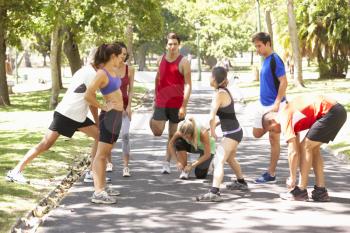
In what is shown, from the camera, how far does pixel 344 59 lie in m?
36.7

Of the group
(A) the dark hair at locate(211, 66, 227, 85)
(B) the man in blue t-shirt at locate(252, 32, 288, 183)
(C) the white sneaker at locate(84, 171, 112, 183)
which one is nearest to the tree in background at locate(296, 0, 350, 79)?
(B) the man in blue t-shirt at locate(252, 32, 288, 183)

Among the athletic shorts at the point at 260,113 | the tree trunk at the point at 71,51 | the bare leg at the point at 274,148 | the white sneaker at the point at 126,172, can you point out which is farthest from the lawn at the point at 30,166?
the tree trunk at the point at 71,51

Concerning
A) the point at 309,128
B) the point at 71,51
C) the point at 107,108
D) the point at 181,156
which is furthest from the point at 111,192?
the point at 71,51

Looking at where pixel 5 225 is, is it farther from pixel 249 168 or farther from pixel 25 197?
pixel 249 168

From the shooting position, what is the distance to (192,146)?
9.09 meters

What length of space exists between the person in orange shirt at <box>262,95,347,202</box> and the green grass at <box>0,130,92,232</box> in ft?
10.2

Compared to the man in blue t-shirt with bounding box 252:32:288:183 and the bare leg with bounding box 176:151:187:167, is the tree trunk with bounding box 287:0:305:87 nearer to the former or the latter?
the bare leg with bounding box 176:151:187:167

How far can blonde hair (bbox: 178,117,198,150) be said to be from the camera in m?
8.77

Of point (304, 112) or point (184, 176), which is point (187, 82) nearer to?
point (184, 176)

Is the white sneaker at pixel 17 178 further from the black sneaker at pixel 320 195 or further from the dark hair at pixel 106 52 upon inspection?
the black sneaker at pixel 320 195

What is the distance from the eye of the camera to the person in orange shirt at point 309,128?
715cm

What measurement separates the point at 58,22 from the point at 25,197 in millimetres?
15162

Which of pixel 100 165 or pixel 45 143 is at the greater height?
pixel 45 143

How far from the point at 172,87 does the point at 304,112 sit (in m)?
2.53
